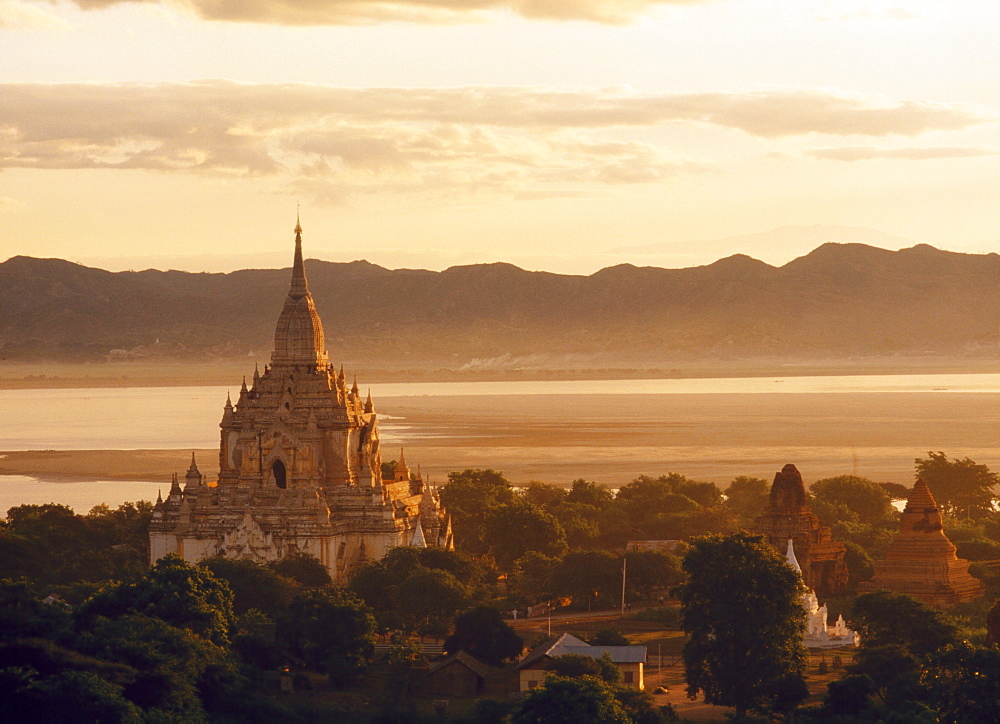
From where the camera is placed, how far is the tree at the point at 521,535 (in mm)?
77000

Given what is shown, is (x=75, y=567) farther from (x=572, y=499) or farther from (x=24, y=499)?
(x=24, y=499)

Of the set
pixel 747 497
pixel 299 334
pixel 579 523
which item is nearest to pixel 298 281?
pixel 299 334

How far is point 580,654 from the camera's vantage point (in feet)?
176

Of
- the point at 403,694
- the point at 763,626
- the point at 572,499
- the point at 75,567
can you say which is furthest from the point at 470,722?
the point at 572,499

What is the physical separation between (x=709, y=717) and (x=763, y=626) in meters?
3.33

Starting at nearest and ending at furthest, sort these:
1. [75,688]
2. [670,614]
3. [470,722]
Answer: [75,688] → [470,722] → [670,614]

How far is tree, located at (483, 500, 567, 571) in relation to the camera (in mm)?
77000

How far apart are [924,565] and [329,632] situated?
2531cm

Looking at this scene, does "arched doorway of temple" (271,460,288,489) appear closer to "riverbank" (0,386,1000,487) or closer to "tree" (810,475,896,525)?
"tree" (810,475,896,525)

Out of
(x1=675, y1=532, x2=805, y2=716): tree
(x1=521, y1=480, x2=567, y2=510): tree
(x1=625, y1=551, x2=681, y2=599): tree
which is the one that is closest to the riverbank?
(x1=521, y1=480, x2=567, y2=510): tree

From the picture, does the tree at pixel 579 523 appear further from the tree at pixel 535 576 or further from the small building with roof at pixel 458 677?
the small building with roof at pixel 458 677

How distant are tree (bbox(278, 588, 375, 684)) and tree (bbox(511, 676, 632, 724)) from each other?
10688 millimetres

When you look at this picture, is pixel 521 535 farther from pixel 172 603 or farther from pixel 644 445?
pixel 644 445

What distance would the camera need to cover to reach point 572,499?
91.6 metres
